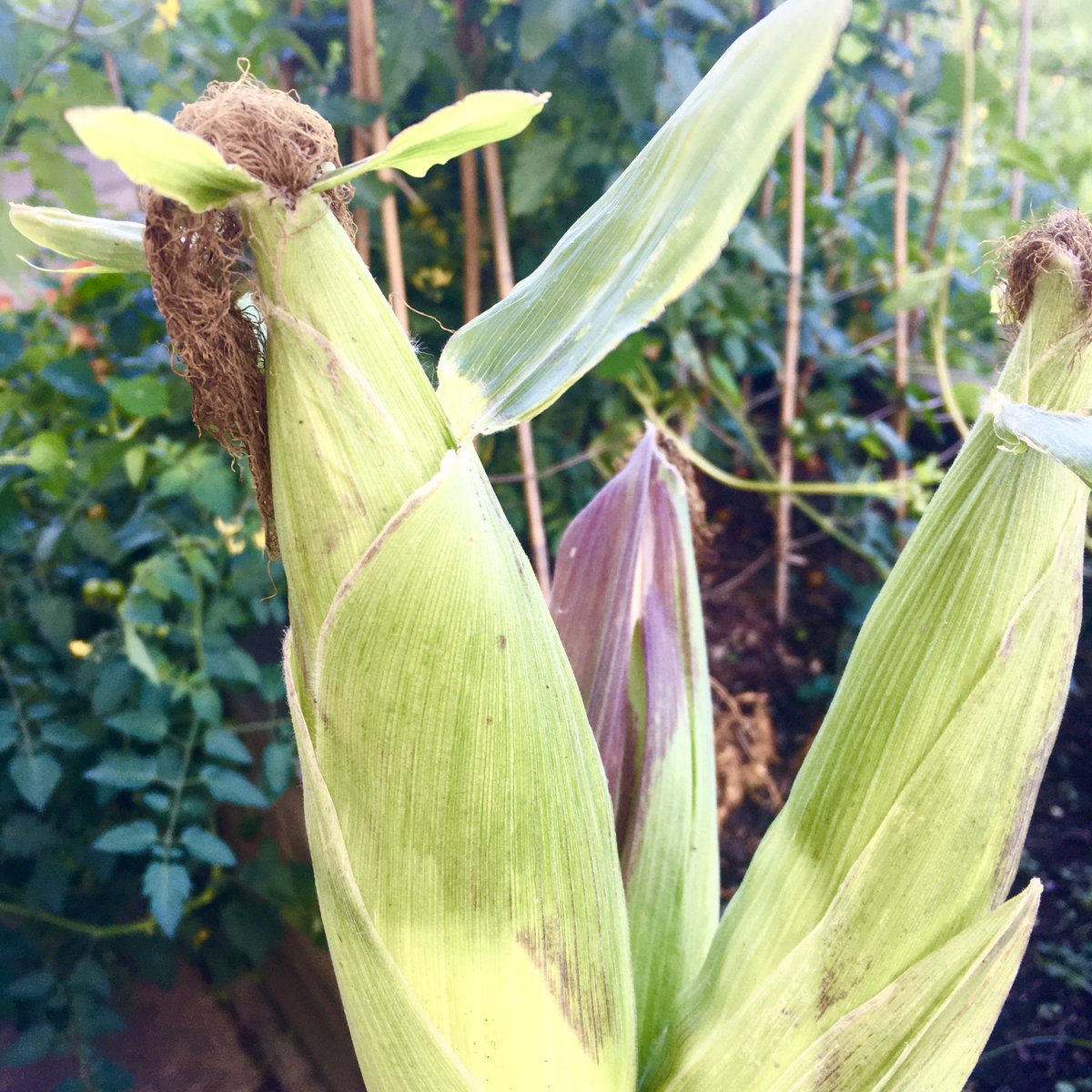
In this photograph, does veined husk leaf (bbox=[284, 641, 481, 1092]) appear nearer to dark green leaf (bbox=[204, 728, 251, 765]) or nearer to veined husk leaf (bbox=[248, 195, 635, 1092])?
veined husk leaf (bbox=[248, 195, 635, 1092])

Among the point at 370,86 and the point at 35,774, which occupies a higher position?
the point at 370,86

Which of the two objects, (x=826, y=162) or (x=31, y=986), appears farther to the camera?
(x=826, y=162)

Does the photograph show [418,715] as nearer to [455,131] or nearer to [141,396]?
[455,131]

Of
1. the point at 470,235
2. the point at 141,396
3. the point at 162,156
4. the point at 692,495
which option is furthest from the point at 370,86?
the point at 162,156

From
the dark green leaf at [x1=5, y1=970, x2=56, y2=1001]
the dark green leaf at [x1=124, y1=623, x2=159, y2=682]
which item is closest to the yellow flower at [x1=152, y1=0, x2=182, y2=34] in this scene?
the dark green leaf at [x1=124, y1=623, x2=159, y2=682]

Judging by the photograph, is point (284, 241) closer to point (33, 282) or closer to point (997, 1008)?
point (997, 1008)

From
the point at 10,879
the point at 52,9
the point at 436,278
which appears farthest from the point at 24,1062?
the point at 52,9

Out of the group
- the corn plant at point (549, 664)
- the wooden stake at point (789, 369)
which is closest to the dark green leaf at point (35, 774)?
the corn plant at point (549, 664)
